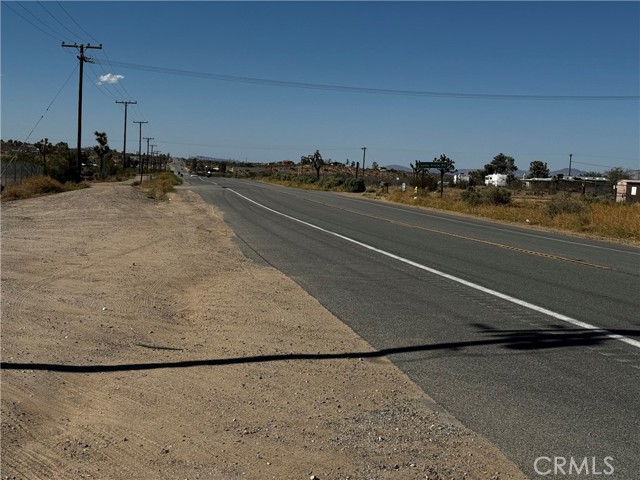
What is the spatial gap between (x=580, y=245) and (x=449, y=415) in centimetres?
1776

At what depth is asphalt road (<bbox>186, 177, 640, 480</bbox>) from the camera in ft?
16.6

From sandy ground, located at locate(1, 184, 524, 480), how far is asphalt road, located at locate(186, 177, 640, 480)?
0.36 metres

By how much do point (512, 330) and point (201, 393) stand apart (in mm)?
4334

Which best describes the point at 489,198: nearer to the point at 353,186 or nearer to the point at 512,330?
the point at 353,186

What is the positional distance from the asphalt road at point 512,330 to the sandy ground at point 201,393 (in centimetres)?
36

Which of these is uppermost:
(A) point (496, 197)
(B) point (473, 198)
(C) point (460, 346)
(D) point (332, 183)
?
(D) point (332, 183)

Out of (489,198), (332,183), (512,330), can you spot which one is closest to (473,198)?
(489,198)

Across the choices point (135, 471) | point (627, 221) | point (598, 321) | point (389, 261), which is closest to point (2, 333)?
point (135, 471)

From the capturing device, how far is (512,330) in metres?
8.41


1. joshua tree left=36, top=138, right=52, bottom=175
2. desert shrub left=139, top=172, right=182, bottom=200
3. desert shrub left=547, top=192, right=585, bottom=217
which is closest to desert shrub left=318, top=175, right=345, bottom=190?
desert shrub left=139, top=172, right=182, bottom=200

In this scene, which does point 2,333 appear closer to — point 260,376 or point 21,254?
point 260,376

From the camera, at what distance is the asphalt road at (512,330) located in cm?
506

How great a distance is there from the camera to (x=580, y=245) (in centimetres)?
2152

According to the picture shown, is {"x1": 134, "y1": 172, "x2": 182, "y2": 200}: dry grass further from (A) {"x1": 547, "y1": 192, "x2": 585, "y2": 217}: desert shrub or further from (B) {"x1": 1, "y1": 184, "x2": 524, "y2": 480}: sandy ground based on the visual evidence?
(B) {"x1": 1, "y1": 184, "x2": 524, "y2": 480}: sandy ground
